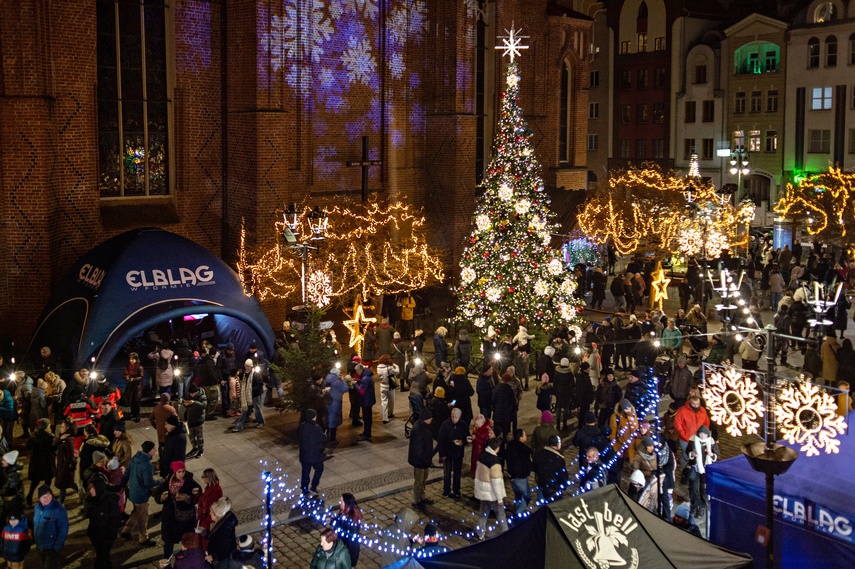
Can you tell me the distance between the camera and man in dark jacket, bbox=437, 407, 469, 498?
586 inches

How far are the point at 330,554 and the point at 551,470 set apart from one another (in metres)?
4.67

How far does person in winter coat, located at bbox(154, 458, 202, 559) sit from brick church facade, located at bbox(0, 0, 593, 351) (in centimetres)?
1154

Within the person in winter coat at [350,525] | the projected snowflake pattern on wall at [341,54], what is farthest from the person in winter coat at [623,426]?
the projected snowflake pattern on wall at [341,54]

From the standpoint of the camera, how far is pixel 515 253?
2416cm

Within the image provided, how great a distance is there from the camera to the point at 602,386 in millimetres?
17656

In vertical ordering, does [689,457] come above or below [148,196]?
below

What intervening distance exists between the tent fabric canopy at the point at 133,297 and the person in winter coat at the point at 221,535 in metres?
9.79

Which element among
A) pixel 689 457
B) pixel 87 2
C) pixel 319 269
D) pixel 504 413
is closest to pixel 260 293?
pixel 319 269

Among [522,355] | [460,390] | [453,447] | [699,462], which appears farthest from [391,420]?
[699,462]

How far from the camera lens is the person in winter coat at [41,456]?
14.1m

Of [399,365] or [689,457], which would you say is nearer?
[689,457]

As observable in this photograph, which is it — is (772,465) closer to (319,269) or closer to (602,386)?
(602,386)

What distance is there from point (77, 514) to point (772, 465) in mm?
9694

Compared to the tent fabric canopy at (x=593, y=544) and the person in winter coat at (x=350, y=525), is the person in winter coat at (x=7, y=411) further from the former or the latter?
the tent fabric canopy at (x=593, y=544)
